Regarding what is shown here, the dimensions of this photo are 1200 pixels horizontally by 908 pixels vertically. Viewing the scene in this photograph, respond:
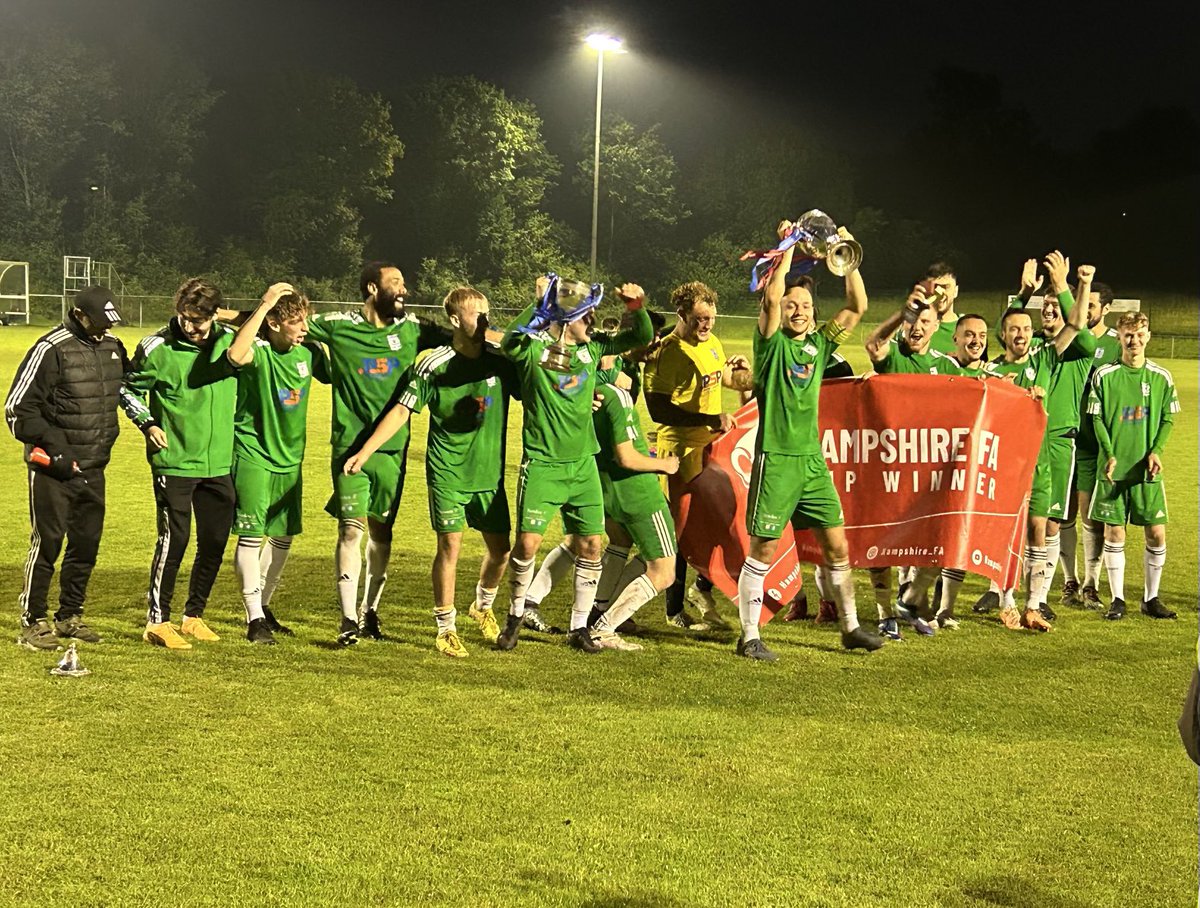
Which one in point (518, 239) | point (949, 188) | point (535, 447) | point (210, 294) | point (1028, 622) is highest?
point (949, 188)

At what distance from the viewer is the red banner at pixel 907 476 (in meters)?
8.59

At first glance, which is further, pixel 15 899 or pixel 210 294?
pixel 210 294

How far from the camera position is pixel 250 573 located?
8.02m

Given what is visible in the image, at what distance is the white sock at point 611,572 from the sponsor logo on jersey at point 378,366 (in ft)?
5.96

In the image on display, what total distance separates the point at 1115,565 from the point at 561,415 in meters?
4.26

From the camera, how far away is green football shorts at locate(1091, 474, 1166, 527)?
9477 millimetres

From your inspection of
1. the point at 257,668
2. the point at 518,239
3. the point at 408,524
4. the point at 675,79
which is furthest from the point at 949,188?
the point at 257,668

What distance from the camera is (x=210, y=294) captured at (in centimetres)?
776

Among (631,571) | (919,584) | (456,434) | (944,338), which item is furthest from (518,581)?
(944,338)

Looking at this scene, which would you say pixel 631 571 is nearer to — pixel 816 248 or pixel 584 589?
pixel 584 589

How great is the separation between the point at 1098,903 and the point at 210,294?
220 inches

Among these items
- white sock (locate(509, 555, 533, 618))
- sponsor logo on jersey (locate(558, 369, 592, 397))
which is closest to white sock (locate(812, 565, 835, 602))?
white sock (locate(509, 555, 533, 618))

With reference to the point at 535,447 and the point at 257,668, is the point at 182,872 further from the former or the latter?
the point at 535,447

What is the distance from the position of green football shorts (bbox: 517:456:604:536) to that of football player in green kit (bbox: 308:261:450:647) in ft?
2.55
